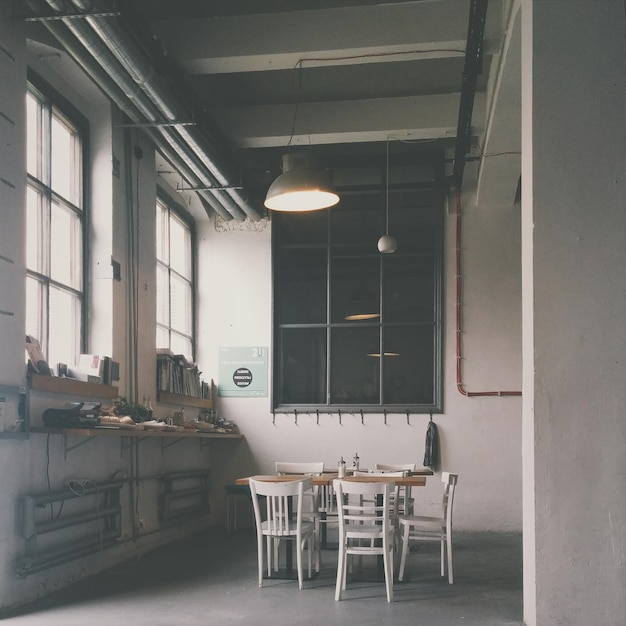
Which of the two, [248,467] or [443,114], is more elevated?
[443,114]

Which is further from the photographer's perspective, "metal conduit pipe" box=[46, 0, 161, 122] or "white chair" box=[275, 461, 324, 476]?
"white chair" box=[275, 461, 324, 476]

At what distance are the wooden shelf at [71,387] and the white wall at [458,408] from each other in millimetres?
3776

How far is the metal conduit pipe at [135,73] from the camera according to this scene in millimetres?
5898

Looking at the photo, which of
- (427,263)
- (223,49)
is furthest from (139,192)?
(427,263)

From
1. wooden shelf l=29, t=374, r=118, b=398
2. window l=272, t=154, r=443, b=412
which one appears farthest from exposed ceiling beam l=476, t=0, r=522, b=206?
wooden shelf l=29, t=374, r=118, b=398

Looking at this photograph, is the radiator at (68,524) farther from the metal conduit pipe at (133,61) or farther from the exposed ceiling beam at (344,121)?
the exposed ceiling beam at (344,121)

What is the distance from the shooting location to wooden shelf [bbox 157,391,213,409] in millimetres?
9099

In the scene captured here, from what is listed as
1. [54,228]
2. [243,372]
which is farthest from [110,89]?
[243,372]

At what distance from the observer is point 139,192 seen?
8805 mm

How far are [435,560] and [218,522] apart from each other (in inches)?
158

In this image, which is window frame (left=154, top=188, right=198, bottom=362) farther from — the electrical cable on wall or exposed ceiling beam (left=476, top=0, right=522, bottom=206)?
exposed ceiling beam (left=476, top=0, right=522, bottom=206)

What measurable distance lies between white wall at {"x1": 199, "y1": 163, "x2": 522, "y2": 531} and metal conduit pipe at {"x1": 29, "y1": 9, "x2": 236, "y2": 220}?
224 cm

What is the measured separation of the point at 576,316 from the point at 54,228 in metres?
4.81

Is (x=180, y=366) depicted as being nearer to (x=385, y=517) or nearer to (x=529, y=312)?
(x=385, y=517)
